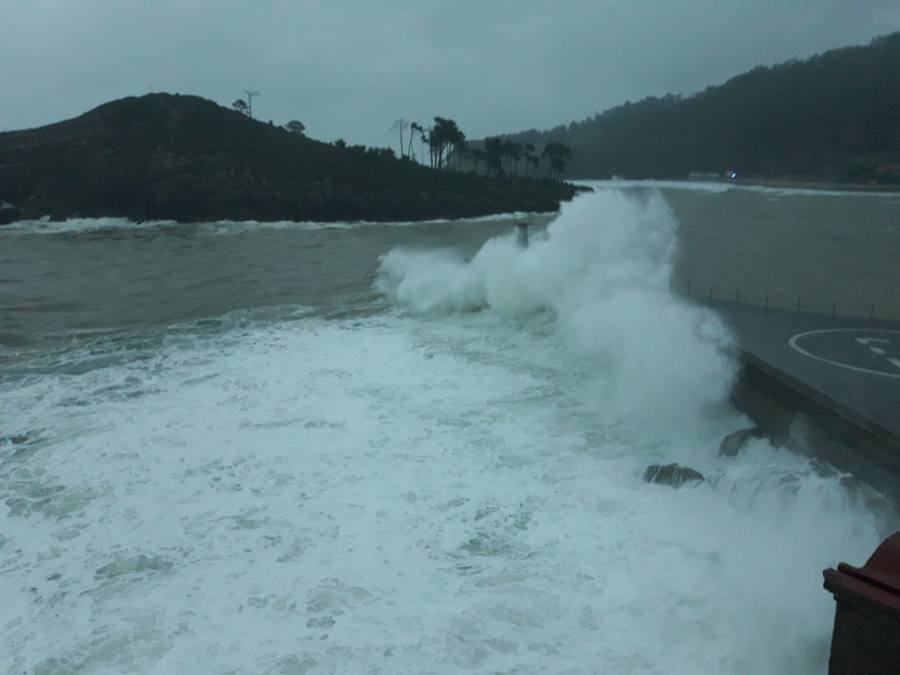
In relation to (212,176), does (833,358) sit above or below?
A: below

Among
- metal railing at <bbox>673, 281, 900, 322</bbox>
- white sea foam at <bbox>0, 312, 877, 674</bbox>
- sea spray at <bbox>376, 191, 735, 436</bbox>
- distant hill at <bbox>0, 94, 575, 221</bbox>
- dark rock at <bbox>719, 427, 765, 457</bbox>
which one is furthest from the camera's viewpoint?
distant hill at <bbox>0, 94, 575, 221</bbox>

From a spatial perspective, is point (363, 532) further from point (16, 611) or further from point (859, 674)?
point (859, 674)

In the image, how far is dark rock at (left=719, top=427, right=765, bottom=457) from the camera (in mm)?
6105

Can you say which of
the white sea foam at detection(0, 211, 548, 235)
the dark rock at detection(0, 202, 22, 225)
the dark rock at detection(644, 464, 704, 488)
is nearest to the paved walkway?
the dark rock at detection(644, 464, 704, 488)

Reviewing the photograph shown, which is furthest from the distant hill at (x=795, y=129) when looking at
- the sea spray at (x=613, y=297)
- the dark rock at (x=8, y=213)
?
the dark rock at (x=8, y=213)

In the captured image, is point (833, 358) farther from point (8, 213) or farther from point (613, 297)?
point (8, 213)

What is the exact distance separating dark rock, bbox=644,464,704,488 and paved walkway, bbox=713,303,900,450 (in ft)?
4.03

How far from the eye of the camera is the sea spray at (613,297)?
752 cm

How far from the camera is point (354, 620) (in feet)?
13.0

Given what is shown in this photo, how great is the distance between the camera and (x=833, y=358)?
8445 mm

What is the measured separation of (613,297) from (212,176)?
4715 cm

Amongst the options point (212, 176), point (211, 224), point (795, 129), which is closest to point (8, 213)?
point (212, 176)

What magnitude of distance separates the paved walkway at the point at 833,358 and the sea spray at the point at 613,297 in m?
0.63

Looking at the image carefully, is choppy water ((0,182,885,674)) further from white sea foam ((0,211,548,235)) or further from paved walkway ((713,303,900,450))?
white sea foam ((0,211,548,235))
